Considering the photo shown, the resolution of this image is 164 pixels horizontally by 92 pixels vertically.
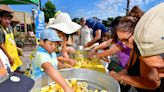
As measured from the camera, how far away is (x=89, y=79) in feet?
6.03

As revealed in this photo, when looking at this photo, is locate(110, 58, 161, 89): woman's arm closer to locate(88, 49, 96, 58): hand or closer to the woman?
the woman

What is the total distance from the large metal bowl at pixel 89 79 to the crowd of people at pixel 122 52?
8 centimetres

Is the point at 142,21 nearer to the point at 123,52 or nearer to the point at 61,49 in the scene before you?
the point at 123,52

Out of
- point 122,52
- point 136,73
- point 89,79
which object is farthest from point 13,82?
point 122,52

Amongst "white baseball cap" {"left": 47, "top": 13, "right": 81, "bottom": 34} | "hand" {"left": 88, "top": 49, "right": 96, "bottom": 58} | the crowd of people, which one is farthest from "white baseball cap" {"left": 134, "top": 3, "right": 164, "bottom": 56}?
"hand" {"left": 88, "top": 49, "right": 96, "bottom": 58}

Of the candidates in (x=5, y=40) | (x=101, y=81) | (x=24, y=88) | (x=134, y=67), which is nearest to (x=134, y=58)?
(x=134, y=67)

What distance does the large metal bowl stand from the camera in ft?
5.40

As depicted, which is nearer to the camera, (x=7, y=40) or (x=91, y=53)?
(x=91, y=53)

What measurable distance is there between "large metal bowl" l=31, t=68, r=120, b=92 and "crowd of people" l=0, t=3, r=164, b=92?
0.08m

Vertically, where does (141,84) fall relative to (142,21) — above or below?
below

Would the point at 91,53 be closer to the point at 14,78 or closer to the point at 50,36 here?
the point at 50,36

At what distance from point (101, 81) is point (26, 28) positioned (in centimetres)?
3890

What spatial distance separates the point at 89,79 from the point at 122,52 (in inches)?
42.7

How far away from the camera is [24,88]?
4.65 ft
